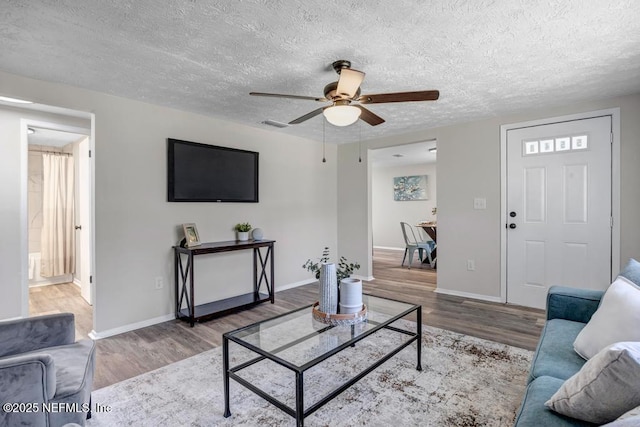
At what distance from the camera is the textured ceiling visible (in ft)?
5.75

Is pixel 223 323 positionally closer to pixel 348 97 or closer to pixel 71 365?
pixel 71 365

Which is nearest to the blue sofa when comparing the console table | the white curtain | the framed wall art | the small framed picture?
the console table

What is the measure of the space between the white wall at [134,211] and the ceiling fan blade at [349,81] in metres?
2.09

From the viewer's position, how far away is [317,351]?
178 centimetres

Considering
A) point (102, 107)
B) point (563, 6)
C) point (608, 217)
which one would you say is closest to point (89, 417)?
point (102, 107)

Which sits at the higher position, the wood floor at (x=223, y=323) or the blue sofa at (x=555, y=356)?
the blue sofa at (x=555, y=356)

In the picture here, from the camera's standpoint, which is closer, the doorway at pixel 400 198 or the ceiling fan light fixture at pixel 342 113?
the ceiling fan light fixture at pixel 342 113

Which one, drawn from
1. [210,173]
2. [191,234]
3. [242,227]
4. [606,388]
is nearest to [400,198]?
[242,227]

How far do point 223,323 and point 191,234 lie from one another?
987 millimetres

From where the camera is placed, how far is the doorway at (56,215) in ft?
14.9

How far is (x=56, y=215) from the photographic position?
485 centimetres

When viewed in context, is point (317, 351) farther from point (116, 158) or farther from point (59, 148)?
point (59, 148)

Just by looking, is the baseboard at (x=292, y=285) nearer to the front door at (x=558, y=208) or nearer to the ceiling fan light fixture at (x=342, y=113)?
the front door at (x=558, y=208)

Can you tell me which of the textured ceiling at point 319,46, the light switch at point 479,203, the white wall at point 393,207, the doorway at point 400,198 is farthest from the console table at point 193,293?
the white wall at point 393,207
